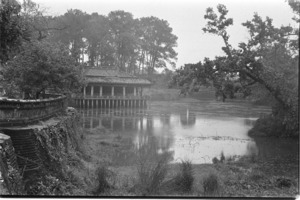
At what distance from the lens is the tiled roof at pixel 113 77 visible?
15773 mm

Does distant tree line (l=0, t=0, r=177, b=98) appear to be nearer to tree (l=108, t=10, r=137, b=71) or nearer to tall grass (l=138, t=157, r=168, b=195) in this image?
tree (l=108, t=10, r=137, b=71)

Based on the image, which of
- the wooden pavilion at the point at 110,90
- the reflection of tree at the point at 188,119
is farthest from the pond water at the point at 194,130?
the wooden pavilion at the point at 110,90

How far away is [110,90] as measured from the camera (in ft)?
53.5

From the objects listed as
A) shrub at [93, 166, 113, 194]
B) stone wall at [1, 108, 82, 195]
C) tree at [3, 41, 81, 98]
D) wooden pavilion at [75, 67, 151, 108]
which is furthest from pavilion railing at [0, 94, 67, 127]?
wooden pavilion at [75, 67, 151, 108]

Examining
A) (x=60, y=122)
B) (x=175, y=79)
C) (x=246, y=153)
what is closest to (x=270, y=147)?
(x=246, y=153)

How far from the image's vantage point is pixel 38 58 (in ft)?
49.0

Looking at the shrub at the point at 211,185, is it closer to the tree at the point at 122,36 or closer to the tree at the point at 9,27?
the tree at the point at 122,36

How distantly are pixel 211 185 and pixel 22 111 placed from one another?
536 centimetres

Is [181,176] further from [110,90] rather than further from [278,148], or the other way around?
[278,148]

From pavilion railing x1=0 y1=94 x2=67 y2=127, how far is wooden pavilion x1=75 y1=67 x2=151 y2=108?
13.0 ft

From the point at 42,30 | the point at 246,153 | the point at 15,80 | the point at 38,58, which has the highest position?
the point at 42,30

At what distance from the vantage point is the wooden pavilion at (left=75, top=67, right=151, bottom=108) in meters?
15.8

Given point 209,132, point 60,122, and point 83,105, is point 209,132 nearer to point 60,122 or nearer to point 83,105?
point 83,105

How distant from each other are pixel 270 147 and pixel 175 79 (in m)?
5.60
